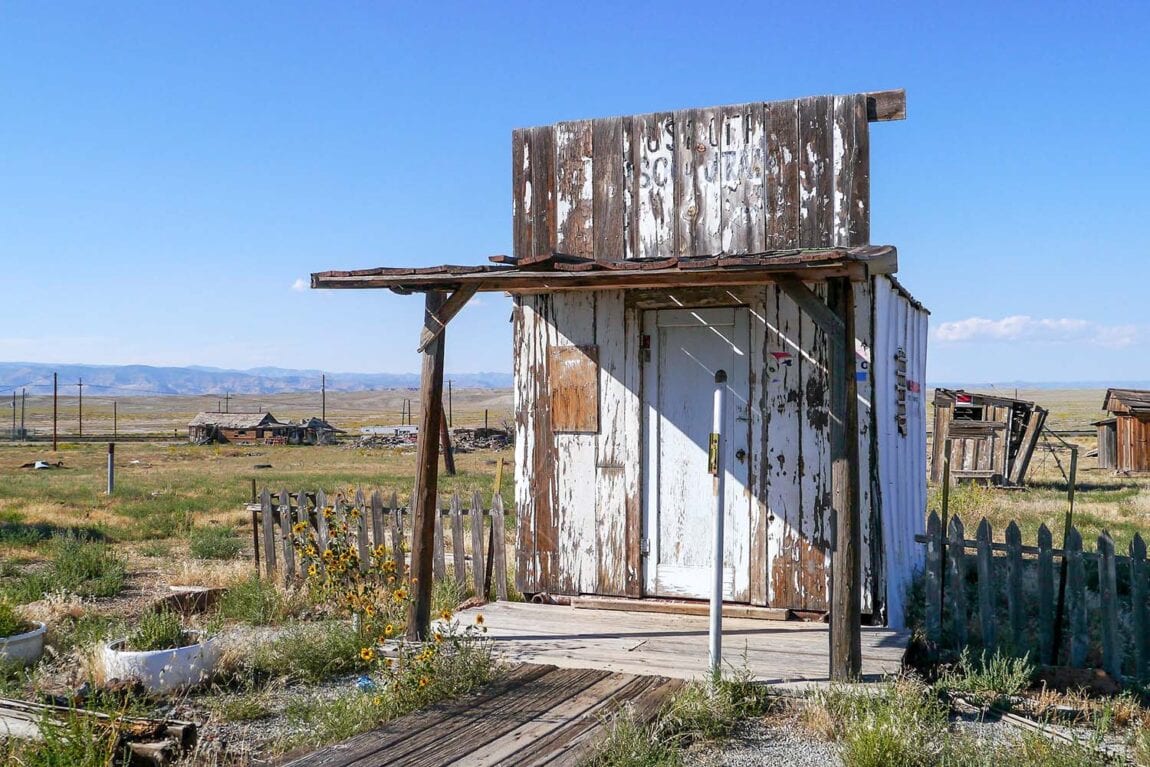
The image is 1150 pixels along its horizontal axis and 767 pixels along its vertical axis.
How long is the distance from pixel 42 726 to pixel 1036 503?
1783 cm

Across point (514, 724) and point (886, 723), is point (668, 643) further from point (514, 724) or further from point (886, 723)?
point (886, 723)

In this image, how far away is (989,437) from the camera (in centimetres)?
2283

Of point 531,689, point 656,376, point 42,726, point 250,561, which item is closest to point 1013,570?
point 656,376

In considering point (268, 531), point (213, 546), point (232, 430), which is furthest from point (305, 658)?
point (232, 430)

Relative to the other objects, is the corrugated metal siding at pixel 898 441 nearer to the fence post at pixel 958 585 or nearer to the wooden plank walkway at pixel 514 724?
the fence post at pixel 958 585

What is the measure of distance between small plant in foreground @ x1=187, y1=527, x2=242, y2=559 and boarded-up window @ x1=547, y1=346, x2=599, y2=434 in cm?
666

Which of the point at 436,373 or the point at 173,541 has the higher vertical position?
the point at 436,373

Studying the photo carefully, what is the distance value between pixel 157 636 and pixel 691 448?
4.40 m

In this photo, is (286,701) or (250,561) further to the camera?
(250,561)

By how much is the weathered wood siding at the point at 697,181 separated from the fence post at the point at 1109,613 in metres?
2.97

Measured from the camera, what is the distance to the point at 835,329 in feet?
22.3

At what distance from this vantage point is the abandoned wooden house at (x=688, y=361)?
8.43 meters

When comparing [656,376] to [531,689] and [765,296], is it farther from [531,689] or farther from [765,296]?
[531,689]

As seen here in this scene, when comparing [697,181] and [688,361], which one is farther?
[697,181]
